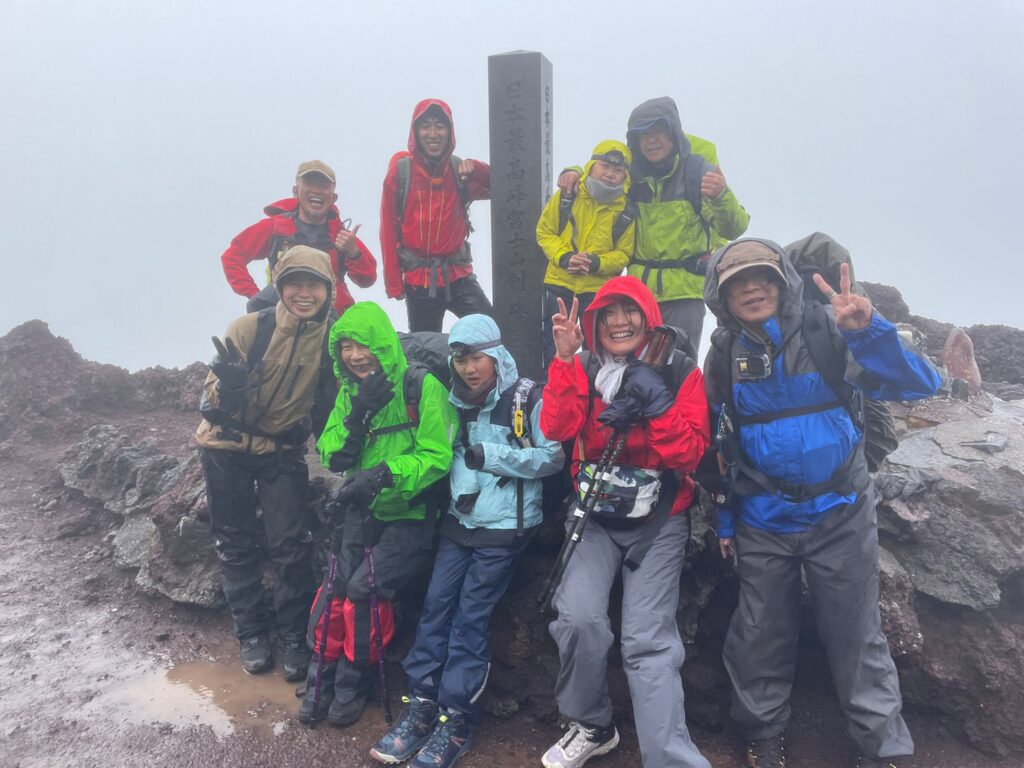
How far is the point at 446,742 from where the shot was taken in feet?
15.0

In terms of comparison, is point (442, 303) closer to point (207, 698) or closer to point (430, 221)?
point (430, 221)

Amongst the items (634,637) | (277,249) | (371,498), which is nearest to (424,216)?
(277,249)

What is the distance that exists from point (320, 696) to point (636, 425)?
Answer: 128 inches

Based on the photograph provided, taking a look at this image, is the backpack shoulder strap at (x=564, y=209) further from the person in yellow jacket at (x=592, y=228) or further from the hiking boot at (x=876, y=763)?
the hiking boot at (x=876, y=763)

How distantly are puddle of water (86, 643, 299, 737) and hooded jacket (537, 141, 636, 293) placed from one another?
4485 millimetres

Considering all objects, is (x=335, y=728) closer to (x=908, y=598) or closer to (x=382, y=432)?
(x=382, y=432)

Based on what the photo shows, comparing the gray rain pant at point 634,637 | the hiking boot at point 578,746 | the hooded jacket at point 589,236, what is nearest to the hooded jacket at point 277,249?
the hooded jacket at point 589,236

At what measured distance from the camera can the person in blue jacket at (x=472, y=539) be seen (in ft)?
15.1

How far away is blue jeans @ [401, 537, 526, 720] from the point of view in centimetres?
459

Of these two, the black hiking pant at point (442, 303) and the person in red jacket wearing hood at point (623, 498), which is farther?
the black hiking pant at point (442, 303)

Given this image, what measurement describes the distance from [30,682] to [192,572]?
1519 millimetres

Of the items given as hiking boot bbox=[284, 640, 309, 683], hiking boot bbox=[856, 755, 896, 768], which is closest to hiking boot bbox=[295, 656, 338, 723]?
hiking boot bbox=[284, 640, 309, 683]

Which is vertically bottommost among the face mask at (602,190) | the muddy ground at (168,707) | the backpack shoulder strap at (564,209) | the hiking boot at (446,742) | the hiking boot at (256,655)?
the muddy ground at (168,707)

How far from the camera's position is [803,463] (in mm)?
4129
